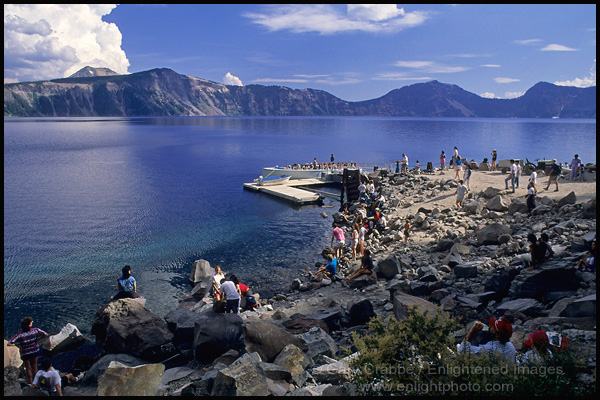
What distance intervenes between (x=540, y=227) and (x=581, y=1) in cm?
1454

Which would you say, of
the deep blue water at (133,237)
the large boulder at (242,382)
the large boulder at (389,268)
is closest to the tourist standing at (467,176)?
the deep blue water at (133,237)

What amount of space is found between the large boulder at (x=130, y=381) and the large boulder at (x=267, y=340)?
2.23m

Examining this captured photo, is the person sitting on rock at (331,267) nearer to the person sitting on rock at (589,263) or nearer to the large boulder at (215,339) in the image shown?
the large boulder at (215,339)

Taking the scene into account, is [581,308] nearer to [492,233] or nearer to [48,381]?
[492,233]

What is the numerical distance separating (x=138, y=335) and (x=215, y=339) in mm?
2732

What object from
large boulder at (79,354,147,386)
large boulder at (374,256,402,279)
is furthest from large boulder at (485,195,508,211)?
large boulder at (79,354,147,386)

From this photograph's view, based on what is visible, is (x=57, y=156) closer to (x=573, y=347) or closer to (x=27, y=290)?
(x=27, y=290)

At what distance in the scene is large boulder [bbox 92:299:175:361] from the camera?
11562mm

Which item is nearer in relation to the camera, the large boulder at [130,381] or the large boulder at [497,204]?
the large boulder at [130,381]

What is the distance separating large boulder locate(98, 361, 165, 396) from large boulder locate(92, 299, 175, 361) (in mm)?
3894

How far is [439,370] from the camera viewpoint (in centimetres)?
555

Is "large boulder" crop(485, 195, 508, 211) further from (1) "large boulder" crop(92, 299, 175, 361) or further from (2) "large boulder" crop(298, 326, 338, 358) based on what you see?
(1) "large boulder" crop(92, 299, 175, 361)

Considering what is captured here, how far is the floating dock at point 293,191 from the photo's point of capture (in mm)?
37875

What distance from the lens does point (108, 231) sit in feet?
90.4
